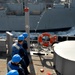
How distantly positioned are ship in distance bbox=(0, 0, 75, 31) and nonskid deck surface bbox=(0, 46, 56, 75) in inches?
636

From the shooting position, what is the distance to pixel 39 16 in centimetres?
2289

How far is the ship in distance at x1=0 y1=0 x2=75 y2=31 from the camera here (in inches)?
893

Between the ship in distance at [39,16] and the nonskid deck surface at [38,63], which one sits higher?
the nonskid deck surface at [38,63]

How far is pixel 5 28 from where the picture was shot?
23.1 metres

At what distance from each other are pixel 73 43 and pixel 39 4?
1791 cm

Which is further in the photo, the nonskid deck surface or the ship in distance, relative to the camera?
the ship in distance

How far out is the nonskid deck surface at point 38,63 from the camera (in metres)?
5.48

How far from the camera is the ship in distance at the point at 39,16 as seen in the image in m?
22.7

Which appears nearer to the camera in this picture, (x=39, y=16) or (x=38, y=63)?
(x=38, y=63)

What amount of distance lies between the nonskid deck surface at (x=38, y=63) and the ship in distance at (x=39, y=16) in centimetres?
1615

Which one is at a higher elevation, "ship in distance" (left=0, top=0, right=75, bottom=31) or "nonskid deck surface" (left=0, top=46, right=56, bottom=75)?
"nonskid deck surface" (left=0, top=46, right=56, bottom=75)

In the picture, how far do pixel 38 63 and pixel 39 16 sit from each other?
675 inches

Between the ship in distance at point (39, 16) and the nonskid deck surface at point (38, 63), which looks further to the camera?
the ship in distance at point (39, 16)

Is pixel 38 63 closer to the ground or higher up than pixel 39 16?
higher up
